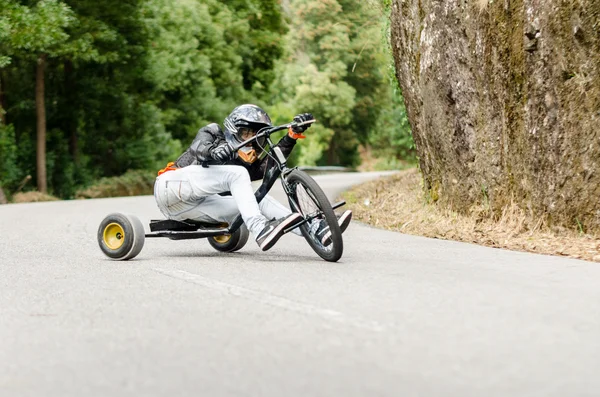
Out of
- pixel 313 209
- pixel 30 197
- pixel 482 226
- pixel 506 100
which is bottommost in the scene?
pixel 30 197

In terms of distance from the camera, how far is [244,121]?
902 cm

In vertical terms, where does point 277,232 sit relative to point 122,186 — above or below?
above

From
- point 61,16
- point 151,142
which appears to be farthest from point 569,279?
point 151,142

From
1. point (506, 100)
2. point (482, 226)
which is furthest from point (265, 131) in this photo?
point (482, 226)

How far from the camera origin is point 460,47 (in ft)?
42.5

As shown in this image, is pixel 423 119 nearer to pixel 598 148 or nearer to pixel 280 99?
pixel 598 148

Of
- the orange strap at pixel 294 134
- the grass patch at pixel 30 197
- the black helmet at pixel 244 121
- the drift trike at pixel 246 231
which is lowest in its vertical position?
the grass patch at pixel 30 197

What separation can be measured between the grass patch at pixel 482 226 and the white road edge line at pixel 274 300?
12.9ft

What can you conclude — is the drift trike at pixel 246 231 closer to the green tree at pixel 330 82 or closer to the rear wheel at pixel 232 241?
the rear wheel at pixel 232 241

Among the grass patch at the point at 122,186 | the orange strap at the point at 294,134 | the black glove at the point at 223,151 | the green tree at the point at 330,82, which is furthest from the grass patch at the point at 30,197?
the green tree at the point at 330,82

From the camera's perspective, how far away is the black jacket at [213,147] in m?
8.92

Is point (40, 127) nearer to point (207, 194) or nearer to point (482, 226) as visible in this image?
point (482, 226)

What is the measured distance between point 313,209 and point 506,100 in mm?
4197

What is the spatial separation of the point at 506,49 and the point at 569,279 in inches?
188
